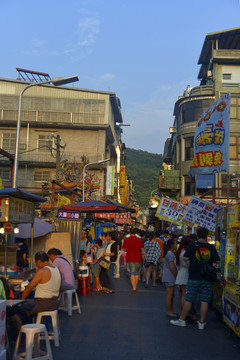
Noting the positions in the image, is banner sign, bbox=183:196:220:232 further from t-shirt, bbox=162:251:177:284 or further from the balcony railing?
the balcony railing

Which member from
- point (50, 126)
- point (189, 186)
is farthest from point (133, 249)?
point (50, 126)

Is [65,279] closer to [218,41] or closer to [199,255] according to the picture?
[199,255]

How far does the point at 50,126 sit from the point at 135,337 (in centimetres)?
4267

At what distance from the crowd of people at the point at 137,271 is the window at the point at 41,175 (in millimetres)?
32578

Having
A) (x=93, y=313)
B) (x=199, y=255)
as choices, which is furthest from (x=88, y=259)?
(x=199, y=255)

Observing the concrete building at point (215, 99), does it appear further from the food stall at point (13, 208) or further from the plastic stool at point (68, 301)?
the food stall at point (13, 208)

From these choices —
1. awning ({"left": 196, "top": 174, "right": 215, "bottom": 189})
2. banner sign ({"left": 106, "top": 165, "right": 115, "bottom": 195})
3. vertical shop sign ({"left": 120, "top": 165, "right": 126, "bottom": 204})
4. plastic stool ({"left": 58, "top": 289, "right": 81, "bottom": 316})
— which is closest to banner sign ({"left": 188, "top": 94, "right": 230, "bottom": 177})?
plastic stool ({"left": 58, "top": 289, "right": 81, "bottom": 316})

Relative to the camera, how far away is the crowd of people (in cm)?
747

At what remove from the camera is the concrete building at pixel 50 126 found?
159 ft

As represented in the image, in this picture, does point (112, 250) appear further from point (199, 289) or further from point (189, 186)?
point (189, 186)

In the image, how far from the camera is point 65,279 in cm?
980

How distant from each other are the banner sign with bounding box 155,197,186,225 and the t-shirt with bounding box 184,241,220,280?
10.7 metres

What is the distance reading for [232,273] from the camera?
8.74 metres

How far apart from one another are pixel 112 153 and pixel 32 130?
643 inches
